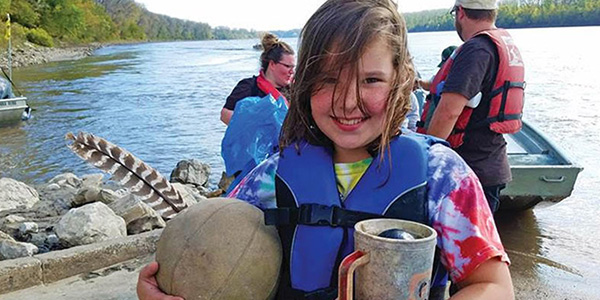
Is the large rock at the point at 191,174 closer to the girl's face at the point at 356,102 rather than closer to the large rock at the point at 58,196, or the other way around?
the large rock at the point at 58,196

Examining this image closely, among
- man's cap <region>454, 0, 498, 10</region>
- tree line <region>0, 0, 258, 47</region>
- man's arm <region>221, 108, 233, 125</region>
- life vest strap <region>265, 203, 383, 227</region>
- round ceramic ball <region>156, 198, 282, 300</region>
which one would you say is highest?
man's cap <region>454, 0, 498, 10</region>

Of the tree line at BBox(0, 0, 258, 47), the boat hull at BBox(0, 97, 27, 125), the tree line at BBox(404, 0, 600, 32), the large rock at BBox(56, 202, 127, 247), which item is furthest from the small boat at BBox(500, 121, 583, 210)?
the tree line at BBox(404, 0, 600, 32)

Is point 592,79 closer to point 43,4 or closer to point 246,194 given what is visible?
point 246,194

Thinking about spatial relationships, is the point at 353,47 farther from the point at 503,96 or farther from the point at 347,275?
the point at 503,96

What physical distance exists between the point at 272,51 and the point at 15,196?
5.10m

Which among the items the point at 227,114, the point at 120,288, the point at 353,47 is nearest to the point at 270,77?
the point at 227,114

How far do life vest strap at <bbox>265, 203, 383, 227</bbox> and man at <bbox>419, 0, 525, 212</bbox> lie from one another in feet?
6.82

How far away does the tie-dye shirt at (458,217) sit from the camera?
5.49ft

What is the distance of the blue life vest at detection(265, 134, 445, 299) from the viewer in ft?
5.93

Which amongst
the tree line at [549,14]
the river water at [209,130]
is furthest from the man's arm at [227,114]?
the tree line at [549,14]

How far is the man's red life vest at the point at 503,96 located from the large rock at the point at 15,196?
646 centimetres

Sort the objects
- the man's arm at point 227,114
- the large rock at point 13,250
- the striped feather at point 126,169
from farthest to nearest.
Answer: the striped feather at point 126,169, the man's arm at point 227,114, the large rock at point 13,250

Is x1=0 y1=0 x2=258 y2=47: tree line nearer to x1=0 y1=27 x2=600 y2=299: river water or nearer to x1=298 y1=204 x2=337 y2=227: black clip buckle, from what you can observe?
x1=0 y1=27 x2=600 y2=299: river water

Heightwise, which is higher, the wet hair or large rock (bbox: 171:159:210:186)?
the wet hair
